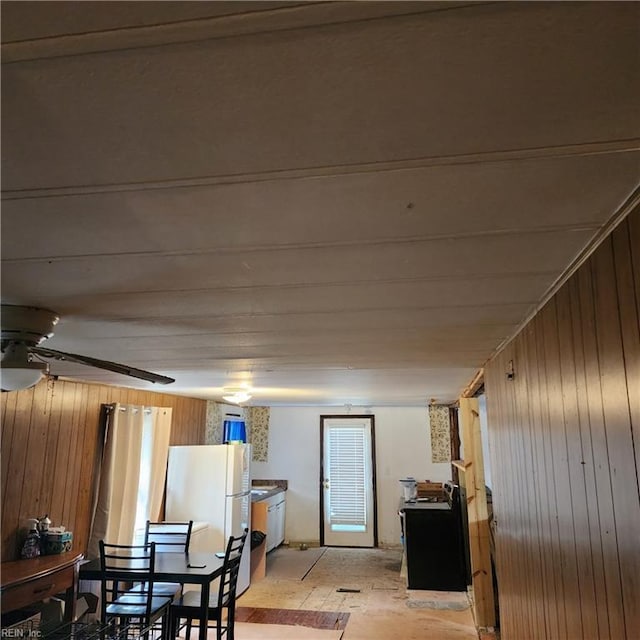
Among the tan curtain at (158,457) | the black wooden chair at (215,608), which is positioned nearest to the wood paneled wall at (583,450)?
the black wooden chair at (215,608)

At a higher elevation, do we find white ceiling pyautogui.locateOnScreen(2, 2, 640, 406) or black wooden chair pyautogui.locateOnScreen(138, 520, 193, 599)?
white ceiling pyautogui.locateOnScreen(2, 2, 640, 406)

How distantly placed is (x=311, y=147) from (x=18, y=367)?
153 cm

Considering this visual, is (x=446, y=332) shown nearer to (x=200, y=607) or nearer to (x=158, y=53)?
(x=158, y=53)

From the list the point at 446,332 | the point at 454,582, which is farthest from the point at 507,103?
the point at 454,582

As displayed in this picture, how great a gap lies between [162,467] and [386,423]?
394 centimetres

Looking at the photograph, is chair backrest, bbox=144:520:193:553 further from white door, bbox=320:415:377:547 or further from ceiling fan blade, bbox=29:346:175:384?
white door, bbox=320:415:377:547

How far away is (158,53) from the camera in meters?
0.62

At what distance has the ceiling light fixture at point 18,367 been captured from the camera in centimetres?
181

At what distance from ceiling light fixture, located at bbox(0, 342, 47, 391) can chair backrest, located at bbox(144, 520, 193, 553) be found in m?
2.97

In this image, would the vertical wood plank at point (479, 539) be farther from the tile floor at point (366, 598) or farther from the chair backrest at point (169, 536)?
the chair backrest at point (169, 536)

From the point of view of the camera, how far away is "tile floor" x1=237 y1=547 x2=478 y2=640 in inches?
168

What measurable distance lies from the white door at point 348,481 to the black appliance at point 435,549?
2.22m

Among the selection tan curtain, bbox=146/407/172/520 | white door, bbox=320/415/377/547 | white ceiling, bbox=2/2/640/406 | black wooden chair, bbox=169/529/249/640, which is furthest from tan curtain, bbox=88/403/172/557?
white door, bbox=320/415/377/547

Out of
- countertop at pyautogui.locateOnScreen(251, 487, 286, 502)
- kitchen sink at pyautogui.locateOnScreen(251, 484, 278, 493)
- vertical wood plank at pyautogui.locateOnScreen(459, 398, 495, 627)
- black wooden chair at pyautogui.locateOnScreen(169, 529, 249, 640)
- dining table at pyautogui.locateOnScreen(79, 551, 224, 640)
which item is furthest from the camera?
kitchen sink at pyautogui.locateOnScreen(251, 484, 278, 493)
